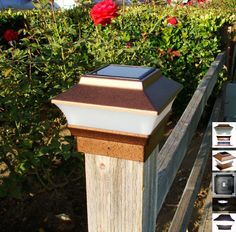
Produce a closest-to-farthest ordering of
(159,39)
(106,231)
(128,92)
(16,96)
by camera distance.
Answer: (128,92) → (106,231) → (16,96) → (159,39)

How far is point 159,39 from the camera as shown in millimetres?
4918

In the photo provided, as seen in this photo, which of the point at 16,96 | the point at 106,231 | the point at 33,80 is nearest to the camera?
the point at 106,231

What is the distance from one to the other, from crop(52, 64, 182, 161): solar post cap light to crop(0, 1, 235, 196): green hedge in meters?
1.28

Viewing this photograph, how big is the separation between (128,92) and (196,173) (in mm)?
1974

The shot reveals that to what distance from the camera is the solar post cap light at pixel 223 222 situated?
2.67 m

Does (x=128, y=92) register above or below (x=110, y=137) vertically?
above

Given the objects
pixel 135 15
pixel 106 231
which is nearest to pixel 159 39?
pixel 135 15

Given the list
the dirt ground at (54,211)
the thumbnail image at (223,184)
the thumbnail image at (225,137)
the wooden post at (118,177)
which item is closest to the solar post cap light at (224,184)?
the thumbnail image at (223,184)

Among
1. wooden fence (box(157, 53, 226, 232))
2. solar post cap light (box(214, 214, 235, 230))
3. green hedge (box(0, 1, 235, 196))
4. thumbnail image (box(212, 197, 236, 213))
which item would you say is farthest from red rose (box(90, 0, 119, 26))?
solar post cap light (box(214, 214, 235, 230))

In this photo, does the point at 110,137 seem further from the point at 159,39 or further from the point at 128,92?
the point at 159,39

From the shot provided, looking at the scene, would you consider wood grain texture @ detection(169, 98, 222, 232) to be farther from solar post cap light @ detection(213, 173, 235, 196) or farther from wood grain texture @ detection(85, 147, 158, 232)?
wood grain texture @ detection(85, 147, 158, 232)

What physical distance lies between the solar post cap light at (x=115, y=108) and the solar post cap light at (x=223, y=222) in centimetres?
188

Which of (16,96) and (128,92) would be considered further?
(16,96)

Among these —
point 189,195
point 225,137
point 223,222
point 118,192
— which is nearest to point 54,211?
point 189,195
